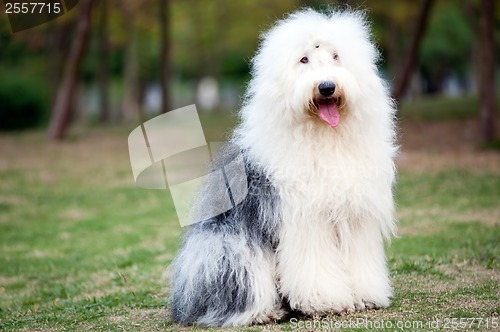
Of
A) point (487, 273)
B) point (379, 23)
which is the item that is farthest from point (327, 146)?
point (379, 23)

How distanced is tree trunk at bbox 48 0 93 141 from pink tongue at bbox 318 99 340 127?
15.1m

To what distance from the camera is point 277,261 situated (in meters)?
4.93

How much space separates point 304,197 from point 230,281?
0.71 meters

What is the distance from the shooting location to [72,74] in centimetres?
1986

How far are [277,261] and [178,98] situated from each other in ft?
182

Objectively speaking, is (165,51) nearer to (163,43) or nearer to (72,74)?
(163,43)

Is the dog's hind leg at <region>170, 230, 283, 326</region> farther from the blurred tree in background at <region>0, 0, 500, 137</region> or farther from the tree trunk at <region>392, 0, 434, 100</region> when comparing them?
the blurred tree in background at <region>0, 0, 500, 137</region>

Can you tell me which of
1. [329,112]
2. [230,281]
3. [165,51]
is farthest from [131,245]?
[165,51]

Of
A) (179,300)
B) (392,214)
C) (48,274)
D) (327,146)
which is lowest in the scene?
(48,274)

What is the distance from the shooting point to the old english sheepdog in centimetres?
475

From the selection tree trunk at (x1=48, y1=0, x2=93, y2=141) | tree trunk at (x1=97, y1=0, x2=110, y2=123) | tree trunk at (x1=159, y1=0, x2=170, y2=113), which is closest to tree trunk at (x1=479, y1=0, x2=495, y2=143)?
tree trunk at (x1=48, y1=0, x2=93, y2=141)

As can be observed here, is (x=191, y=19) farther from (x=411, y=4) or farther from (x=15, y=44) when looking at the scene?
(x=411, y=4)

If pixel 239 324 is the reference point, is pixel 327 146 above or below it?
above

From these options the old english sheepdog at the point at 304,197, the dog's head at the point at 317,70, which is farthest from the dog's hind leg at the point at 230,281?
the dog's head at the point at 317,70
